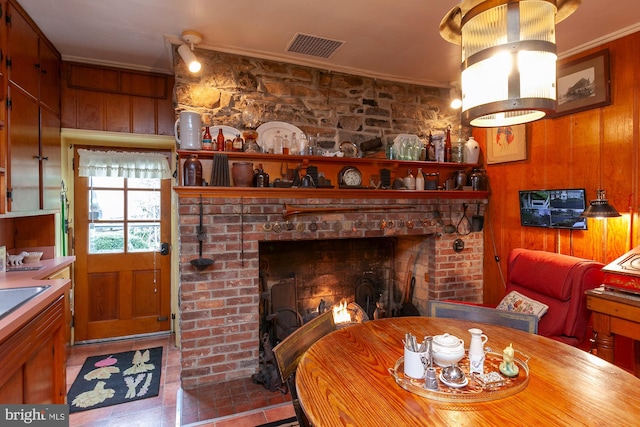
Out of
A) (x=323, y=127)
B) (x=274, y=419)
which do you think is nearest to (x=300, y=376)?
(x=274, y=419)

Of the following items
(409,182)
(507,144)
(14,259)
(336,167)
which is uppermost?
(507,144)

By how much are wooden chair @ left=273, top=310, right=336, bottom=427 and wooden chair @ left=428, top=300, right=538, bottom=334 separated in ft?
2.26

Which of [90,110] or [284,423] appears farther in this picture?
[90,110]

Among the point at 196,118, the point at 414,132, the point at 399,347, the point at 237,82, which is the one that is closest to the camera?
the point at 399,347

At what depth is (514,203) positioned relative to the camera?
3.16m

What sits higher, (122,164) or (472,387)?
(122,164)

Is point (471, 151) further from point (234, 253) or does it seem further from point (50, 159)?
point (50, 159)

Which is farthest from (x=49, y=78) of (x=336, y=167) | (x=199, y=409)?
(x=199, y=409)

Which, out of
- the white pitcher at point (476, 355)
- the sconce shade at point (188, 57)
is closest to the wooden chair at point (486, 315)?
the white pitcher at point (476, 355)

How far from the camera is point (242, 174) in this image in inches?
101

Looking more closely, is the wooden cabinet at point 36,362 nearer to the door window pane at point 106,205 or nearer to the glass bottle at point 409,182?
the door window pane at point 106,205

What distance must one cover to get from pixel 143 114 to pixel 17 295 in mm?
1981

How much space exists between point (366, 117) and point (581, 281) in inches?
83.4

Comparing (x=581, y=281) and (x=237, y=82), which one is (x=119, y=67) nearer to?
(x=237, y=82)
